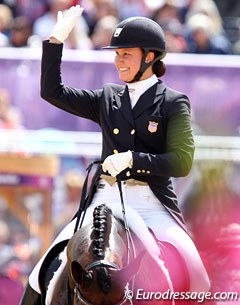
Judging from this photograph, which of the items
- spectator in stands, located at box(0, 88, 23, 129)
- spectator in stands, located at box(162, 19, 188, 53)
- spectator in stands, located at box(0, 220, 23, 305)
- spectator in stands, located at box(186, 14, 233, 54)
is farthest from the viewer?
spectator in stands, located at box(186, 14, 233, 54)

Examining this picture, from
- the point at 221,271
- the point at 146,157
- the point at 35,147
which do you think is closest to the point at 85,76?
the point at 35,147

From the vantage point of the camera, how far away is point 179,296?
5.42 m

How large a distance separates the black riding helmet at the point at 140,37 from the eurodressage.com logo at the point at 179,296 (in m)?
1.17

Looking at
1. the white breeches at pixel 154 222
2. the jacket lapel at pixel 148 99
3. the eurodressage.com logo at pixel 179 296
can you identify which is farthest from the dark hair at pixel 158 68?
the eurodressage.com logo at pixel 179 296

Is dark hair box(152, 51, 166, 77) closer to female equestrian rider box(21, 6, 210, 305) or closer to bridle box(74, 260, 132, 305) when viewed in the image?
female equestrian rider box(21, 6, 210, 305)

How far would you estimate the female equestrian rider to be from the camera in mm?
5469

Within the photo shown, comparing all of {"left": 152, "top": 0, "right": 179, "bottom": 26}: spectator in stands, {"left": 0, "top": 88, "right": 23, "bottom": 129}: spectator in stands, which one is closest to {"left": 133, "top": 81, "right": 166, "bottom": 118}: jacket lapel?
{"left": 0, "top": 88, "right": 23, "bottom": 129}: spectator in stands

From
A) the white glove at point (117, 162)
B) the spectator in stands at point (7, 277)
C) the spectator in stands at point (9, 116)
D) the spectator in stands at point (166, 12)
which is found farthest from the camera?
the spectator in stands at point (166, 12)

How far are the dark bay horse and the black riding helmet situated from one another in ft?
2.95

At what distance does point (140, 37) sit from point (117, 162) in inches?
28.6

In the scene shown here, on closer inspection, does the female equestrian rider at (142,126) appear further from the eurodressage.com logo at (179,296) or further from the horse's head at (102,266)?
the horse's head at (102,266)

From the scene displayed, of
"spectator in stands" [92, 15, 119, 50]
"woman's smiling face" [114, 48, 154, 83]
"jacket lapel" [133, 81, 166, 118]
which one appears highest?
"woman's smiling face" [114, 48, 154, 83]

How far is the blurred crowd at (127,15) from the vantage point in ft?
36.0

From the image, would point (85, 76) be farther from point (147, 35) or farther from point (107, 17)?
point (147, 35)
